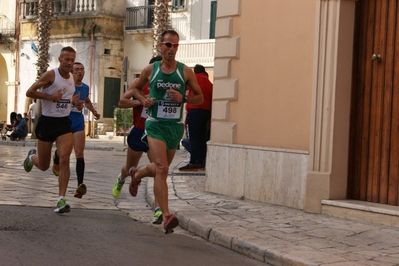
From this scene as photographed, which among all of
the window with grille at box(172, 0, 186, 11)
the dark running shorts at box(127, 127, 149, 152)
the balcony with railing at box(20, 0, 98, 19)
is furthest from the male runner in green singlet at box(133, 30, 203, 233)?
the balcony with railing at box(20, 0, 98, 19)

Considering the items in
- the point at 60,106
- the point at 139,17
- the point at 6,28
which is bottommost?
the point at 60,106

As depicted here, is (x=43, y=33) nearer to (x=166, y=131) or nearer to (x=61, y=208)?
(x=61, y=208)

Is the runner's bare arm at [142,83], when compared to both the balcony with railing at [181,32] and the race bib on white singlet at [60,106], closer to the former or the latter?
the race bib on white singlet at [60,106]

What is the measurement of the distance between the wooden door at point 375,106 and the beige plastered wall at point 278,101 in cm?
15

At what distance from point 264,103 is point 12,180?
453cm

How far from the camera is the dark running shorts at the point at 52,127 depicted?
36.1 ft

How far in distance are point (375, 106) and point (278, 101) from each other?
66.3 inches

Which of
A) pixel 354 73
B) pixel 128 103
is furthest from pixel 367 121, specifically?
pixel 128 103

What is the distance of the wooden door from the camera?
1045 centimetres

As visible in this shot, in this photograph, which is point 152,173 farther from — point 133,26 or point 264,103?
point 133,26

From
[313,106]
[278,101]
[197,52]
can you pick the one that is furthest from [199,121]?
[197,52]

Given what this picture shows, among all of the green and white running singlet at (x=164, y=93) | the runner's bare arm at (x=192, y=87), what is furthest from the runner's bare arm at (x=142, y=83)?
the runner's bare arm at (x=192, y=87)

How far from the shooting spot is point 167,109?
945 centimetres

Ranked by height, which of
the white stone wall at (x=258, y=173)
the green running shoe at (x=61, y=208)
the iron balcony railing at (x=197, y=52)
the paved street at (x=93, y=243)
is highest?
the iron balcony railing at (x=197, y=52)
